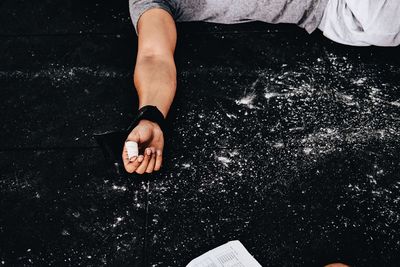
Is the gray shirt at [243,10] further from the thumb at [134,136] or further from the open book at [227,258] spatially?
the open book at [227,258]

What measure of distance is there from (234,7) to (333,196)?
3.73 feet

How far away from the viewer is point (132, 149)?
139 cm

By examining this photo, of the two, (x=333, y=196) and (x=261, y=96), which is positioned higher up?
(x=261, y=96)

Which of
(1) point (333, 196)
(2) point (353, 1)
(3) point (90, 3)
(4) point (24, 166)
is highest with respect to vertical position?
(3) point (90, 3)

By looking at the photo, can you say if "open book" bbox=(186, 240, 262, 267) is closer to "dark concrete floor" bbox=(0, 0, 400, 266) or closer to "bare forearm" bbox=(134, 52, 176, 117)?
"dark concrete floor" bbox=(0, 0, 400, 266)

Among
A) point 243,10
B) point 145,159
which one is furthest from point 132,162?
point 243,10

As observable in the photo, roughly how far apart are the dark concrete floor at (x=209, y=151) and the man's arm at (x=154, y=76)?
0.55ft

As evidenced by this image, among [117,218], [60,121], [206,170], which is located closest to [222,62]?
[206,170]

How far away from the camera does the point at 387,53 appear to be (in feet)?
7.02

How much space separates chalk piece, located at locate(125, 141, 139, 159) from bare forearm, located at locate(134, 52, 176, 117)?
30cm

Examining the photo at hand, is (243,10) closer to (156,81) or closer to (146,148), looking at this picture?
(156,81)

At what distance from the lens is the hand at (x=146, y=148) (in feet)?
4.67

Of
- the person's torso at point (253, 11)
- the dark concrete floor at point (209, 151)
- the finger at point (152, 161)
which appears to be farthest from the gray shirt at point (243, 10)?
the finger at point (152, 161)

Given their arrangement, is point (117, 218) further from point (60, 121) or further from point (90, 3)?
point (90, 3)
